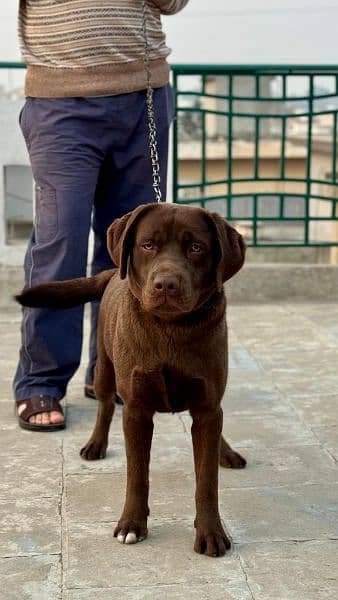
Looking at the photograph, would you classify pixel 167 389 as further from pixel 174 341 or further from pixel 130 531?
pixel 130 531

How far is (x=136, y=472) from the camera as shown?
2.82 m

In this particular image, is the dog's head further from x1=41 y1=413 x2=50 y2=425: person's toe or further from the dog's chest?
x1=41 y1=413 x2=50 y2=425: person's toe

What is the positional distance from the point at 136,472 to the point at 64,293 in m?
0.83

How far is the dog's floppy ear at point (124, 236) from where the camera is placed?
8.78 ft

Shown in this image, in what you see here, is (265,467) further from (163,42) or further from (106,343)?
(163,42)

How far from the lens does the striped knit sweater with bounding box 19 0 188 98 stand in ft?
12.4

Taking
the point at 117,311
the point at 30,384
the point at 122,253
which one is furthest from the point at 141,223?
the point at 30,384

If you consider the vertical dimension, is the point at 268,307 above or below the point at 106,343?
below

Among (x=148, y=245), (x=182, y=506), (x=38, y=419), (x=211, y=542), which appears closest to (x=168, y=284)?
(x=148, y=245)

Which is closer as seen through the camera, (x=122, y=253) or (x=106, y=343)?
(x=122, y=253)

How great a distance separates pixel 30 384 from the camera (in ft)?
13.3

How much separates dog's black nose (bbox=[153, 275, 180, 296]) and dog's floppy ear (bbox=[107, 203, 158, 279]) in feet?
0.78

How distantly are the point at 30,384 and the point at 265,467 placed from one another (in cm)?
117

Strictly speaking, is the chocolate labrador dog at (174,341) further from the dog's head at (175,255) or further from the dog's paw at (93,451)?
the dog's paw at (93,451)
